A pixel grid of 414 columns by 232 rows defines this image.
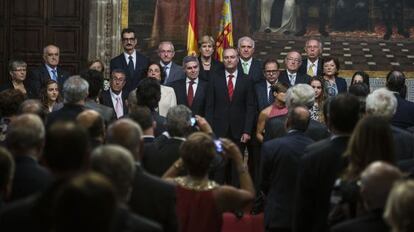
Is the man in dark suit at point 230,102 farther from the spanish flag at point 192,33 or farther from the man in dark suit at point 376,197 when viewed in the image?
the man in dark suit at point 376,197

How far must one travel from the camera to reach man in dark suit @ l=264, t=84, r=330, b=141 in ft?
28.7

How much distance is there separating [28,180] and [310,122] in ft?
13.5

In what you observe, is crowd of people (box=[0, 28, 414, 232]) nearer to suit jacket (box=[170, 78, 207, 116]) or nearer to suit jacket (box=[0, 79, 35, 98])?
suit jacket (box=[0, 79, 35, 98])

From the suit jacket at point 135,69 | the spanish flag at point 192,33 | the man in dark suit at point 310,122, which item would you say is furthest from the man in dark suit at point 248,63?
the man in dark suit at point 310,122

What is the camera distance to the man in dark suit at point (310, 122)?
8750mm

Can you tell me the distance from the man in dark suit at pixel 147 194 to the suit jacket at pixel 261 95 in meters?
7.38

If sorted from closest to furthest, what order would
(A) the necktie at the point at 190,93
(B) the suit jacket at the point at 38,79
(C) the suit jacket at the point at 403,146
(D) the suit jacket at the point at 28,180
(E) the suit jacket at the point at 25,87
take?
(D) the suit jacket at the point at 28,180, (C) the suit jacket at the point at 403,146, (E) the suit jacket at the point at 25,87, (A) the necktie at the point at 190,93, (B) the suit jacket at the point at 38,79

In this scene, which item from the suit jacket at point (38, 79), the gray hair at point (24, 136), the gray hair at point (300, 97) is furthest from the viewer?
the suit jacket at point (38, 79)

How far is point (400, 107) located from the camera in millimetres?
10672

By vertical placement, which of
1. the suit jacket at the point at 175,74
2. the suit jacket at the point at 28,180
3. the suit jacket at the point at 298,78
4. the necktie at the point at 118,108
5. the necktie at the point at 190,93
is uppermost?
the suit jacket at the point at 28,180

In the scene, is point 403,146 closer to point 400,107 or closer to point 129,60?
point 400,107

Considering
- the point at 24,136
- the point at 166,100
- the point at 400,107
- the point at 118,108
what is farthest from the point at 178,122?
the point at 118,108

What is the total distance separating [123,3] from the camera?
1703 centimetres

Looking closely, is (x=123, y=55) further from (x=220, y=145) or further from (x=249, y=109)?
(x=220, y=145)
